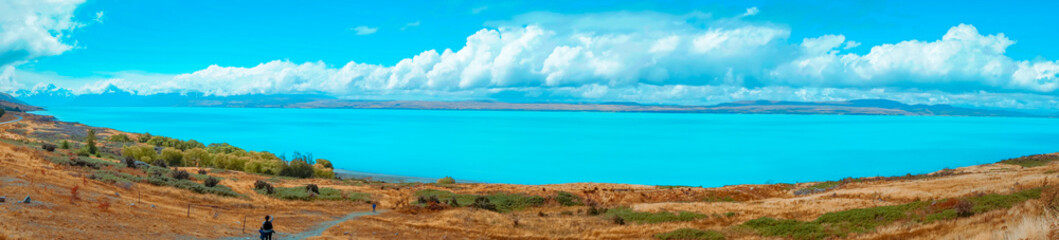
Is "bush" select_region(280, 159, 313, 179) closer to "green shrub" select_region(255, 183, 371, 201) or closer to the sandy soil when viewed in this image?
the sandy soil

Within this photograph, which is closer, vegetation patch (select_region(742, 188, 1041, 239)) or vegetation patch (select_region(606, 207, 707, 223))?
vegetation patch (select_region(742, 188, 1041, 239))

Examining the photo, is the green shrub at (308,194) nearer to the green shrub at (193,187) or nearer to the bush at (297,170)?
the green shrub at (193,187)

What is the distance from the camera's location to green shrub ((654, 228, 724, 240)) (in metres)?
19.6

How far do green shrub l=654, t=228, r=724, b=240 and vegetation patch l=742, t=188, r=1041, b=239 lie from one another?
1.70 meters

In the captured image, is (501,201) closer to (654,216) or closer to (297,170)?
(654,216)

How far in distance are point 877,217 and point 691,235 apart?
20.5ft

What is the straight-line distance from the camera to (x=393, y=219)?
2614 centimetres

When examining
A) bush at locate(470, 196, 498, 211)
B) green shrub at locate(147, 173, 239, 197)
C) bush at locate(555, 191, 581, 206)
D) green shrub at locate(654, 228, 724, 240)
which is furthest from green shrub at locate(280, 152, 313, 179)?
green shrub at locate(654, 228, 724, 240)

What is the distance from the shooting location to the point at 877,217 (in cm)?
1964

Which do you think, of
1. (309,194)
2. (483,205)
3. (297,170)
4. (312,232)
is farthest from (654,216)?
(297,170)

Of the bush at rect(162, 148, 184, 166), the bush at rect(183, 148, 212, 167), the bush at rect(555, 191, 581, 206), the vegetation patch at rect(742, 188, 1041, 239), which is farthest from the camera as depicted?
the bush at rect(183, 148, 212, 167)

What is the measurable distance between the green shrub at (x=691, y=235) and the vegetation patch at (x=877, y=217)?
1.70 m

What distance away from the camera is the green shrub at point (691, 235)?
64.4 ft

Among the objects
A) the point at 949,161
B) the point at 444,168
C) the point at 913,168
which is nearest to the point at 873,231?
the point at 444,168
